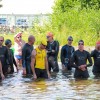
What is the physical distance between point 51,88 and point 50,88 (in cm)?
3

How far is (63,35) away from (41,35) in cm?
191

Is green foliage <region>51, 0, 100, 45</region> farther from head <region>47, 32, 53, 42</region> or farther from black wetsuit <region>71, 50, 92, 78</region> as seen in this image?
black wetsuit <region>71, 50, 92, 78</region>

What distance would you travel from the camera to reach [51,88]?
15961 mm

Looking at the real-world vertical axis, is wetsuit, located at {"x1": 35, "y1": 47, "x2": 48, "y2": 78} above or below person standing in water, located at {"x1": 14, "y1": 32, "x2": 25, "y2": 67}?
below

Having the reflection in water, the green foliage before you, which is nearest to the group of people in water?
the reflection in water

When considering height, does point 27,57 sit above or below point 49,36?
below

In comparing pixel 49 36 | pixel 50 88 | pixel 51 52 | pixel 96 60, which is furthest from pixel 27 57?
pixel 50 88

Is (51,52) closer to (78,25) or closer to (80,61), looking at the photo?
(80,61)

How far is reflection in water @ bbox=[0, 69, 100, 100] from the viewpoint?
562 inches

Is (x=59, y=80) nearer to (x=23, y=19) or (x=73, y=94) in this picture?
(x=73, y=94)

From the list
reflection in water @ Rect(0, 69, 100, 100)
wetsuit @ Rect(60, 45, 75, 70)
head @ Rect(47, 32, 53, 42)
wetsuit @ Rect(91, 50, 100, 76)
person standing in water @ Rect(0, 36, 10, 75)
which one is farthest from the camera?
wetsuit @ Rect(60, 45, 75, 70)

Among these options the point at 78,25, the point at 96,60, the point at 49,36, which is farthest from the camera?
the point at 78,25

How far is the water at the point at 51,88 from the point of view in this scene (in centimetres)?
1427

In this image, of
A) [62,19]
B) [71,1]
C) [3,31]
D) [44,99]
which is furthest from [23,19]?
[44,99]
